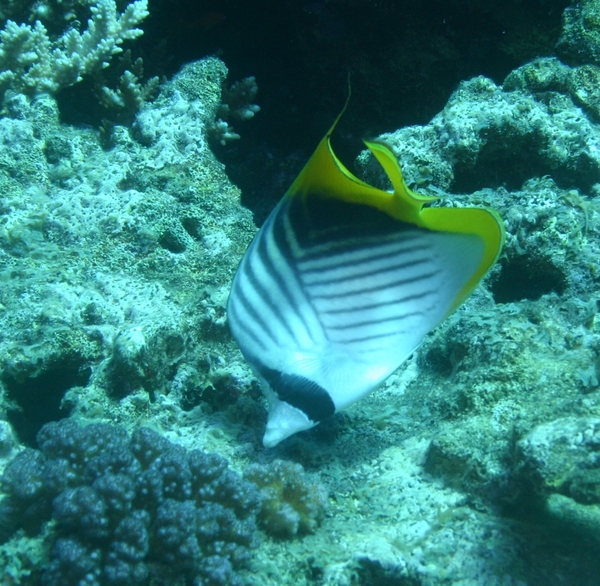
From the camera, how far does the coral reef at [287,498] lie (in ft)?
5.74

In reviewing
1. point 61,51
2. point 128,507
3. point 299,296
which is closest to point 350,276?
point 299,296

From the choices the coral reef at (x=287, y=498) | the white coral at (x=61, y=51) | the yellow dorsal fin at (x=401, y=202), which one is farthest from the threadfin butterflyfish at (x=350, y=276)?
the white coral at (x=61, y=51)

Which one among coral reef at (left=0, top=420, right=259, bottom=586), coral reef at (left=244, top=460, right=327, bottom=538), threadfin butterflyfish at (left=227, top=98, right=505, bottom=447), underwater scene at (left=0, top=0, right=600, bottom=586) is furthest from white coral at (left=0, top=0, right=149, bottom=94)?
coral reef at (left=244, top=460, right=327, bottom=538)

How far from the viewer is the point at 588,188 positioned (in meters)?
3.02

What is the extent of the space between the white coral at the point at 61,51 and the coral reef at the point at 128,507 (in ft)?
8.66

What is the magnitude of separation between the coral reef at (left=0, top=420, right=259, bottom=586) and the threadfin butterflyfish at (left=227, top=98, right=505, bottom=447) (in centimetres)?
60

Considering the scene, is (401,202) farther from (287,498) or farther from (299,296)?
(287,498)

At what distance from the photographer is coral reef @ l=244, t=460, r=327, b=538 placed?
Answer: 175 cm

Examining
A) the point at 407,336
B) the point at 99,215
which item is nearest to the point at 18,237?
the point at 99,215

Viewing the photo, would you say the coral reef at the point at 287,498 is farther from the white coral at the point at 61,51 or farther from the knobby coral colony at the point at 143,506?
the white coral at the point at 61,51

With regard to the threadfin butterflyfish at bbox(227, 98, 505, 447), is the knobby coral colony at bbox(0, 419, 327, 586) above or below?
below

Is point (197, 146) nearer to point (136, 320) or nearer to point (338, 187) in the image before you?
point (136, 320)

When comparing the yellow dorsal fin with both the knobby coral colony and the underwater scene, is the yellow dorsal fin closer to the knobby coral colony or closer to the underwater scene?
the underwater scene

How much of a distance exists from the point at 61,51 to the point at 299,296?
3287 mm
